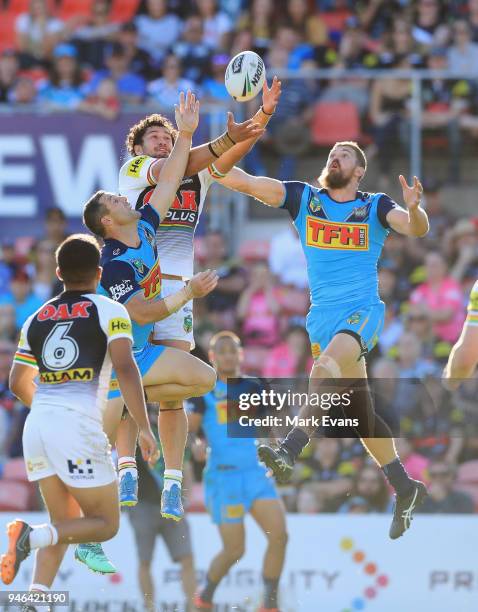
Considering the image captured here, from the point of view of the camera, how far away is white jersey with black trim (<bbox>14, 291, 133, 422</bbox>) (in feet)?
29.5

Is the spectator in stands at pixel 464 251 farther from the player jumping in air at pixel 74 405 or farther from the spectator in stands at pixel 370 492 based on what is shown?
the player jumping in air at pixel 74 405

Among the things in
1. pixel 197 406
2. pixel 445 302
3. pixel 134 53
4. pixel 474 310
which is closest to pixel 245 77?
pixel 474 310

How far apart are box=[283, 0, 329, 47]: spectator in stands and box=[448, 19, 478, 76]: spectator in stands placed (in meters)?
1.72

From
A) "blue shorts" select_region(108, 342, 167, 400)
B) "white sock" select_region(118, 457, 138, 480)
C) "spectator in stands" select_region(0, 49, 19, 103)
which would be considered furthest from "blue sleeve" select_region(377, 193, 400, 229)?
"spectator in stands" select_region(0, 49, 19, 103)

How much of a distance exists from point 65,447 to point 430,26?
11.0m

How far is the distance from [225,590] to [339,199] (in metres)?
4.80

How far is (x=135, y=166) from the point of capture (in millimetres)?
10883

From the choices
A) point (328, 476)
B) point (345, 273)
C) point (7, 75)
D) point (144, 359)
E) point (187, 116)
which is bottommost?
point (328, 476)

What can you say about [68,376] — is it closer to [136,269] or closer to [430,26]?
[136,269]

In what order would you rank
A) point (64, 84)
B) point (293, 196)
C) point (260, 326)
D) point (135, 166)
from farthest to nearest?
point (64, 84) < point (260, 326) < point (293, 196) < point (135, 166)

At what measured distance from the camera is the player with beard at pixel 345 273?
35.7ft

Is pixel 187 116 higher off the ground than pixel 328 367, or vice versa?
pixel 187 116

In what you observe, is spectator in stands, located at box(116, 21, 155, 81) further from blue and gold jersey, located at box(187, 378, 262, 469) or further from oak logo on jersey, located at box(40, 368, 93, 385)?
oak logo on jersey, located at box(40, 368, 93, 385)

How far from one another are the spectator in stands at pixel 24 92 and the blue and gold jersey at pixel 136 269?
7.59 metres
